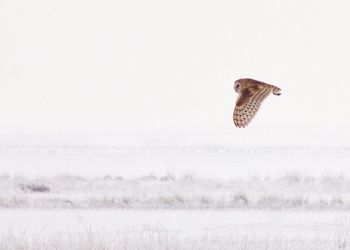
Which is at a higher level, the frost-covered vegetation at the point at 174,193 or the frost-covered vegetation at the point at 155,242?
the frost-covered vegetation at the point at 174,193

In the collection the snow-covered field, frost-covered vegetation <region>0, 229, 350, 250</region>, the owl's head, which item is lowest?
frost-covered vegetation <region>0, 229, 350, 250</region>

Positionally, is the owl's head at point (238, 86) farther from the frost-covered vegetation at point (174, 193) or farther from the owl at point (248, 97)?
the frost-covered vegetation at point (174, 193)

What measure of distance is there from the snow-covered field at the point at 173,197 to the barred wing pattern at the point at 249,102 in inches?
106

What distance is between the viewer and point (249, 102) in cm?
98

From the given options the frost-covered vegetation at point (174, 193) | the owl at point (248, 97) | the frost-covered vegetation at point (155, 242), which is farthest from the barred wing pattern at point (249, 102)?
the frost-covered vegetation at point (174, 193)

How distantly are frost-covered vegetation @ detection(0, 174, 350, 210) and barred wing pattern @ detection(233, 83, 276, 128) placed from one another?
12.6ft

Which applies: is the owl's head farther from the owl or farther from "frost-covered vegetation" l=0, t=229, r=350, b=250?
"frost-covered vegetation" l=0, t=229, r=350, b=250

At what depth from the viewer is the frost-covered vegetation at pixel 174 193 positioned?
4969mm

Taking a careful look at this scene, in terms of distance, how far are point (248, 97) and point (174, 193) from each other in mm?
4456

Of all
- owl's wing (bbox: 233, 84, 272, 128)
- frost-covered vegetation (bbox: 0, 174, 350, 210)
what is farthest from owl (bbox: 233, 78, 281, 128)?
frost-covered vegetation (bbox: 0, 174, 350, 210)

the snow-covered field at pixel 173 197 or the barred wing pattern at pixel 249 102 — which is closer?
the barred wing pattern at pixel 249 102

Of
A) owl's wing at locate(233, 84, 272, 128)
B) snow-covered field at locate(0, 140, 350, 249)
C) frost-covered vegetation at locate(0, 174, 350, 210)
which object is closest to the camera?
owl's wing at locate(233, 84, 272, 128)

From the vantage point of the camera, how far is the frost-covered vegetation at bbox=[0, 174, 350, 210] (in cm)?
497

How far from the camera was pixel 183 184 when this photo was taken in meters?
5.23
